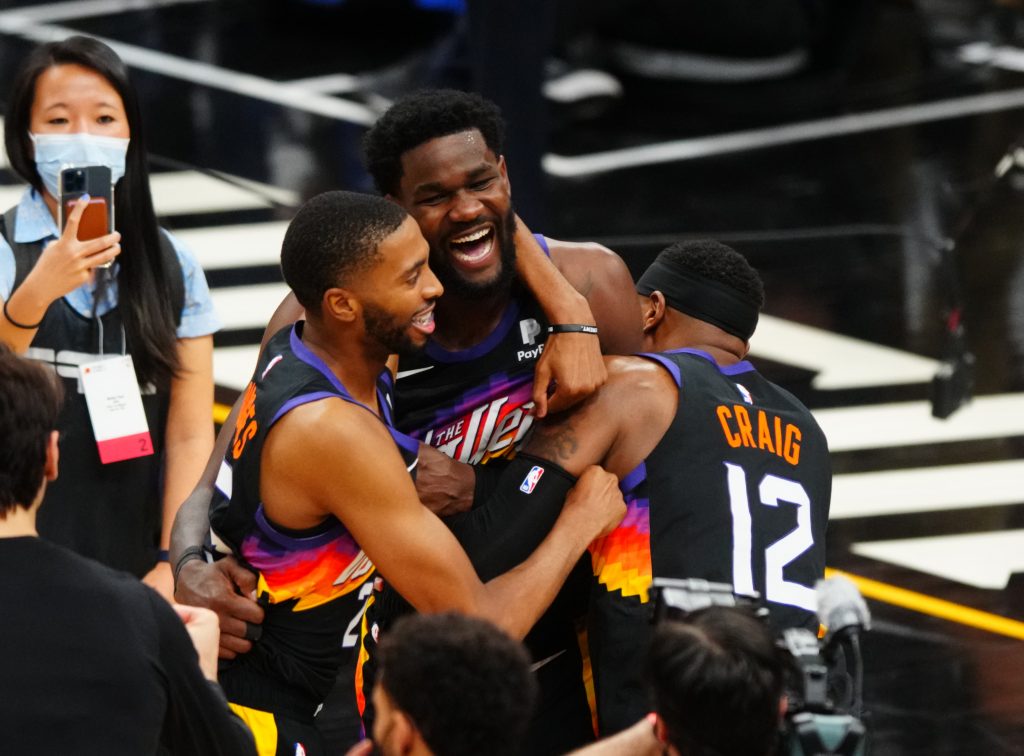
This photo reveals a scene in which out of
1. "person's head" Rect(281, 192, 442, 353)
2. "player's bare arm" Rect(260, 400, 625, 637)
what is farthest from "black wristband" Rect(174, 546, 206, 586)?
"person's head" Rect(281, 192, 442, 353)

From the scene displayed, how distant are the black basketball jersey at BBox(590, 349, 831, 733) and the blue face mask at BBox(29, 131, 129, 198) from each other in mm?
1614

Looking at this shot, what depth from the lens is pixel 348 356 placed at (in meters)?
3.63

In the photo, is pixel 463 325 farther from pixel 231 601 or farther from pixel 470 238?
pixel 231 601

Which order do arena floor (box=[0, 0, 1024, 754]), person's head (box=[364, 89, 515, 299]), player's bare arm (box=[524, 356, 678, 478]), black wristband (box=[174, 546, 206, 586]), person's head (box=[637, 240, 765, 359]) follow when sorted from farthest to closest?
arena floor (box=[0, 0, 1024, 754]), person's head (box=[637, 240, 765, 359]), person's head (box=[364, 89, 515, 299]), black wristband (box=[174, 546, 206, 586]), player's bare arm (box=[524, 356, 678, 478])

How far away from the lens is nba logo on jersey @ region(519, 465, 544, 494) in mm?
3752

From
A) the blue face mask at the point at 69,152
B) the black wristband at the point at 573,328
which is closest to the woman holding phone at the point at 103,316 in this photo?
the blue face mask at the point at 69,152

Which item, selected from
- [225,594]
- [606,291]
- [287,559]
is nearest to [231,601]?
[225,594]

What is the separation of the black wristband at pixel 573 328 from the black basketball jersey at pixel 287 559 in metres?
0.42

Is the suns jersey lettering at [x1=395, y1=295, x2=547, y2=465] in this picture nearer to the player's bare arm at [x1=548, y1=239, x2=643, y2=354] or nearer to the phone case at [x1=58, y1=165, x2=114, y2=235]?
the player's bare arm at [x1=548, y1=239, x2=643, y2=354]

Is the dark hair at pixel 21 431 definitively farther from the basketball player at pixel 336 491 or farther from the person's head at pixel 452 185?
the person's head at pixel 452 185

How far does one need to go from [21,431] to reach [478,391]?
4.98 ft

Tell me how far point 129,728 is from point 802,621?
63.8 inches

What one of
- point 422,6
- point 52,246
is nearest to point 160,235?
point 52,246

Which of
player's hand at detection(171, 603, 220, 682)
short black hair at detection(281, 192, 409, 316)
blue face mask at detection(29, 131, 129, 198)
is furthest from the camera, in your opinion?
blue face mask at detection(29, 131, 129, 198)
